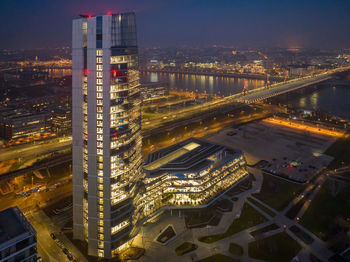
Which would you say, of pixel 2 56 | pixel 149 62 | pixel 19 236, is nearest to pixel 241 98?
pixel 19 236

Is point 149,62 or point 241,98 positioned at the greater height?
point 149,62

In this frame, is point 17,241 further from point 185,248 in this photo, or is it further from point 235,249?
point 235,249

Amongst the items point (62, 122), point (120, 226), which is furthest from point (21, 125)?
point (120, 226)

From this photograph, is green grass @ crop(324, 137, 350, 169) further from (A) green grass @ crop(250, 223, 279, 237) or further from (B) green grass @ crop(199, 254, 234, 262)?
(B) green grass @ crop(199, 254, 234, 262)

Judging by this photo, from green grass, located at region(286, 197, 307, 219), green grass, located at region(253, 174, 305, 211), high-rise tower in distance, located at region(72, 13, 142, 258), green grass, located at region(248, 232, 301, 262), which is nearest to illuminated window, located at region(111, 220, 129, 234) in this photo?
high-rise tower in distance, located at region(72, 13, 142, 258)

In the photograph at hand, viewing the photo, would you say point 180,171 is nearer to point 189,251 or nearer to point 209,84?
point 189,251
